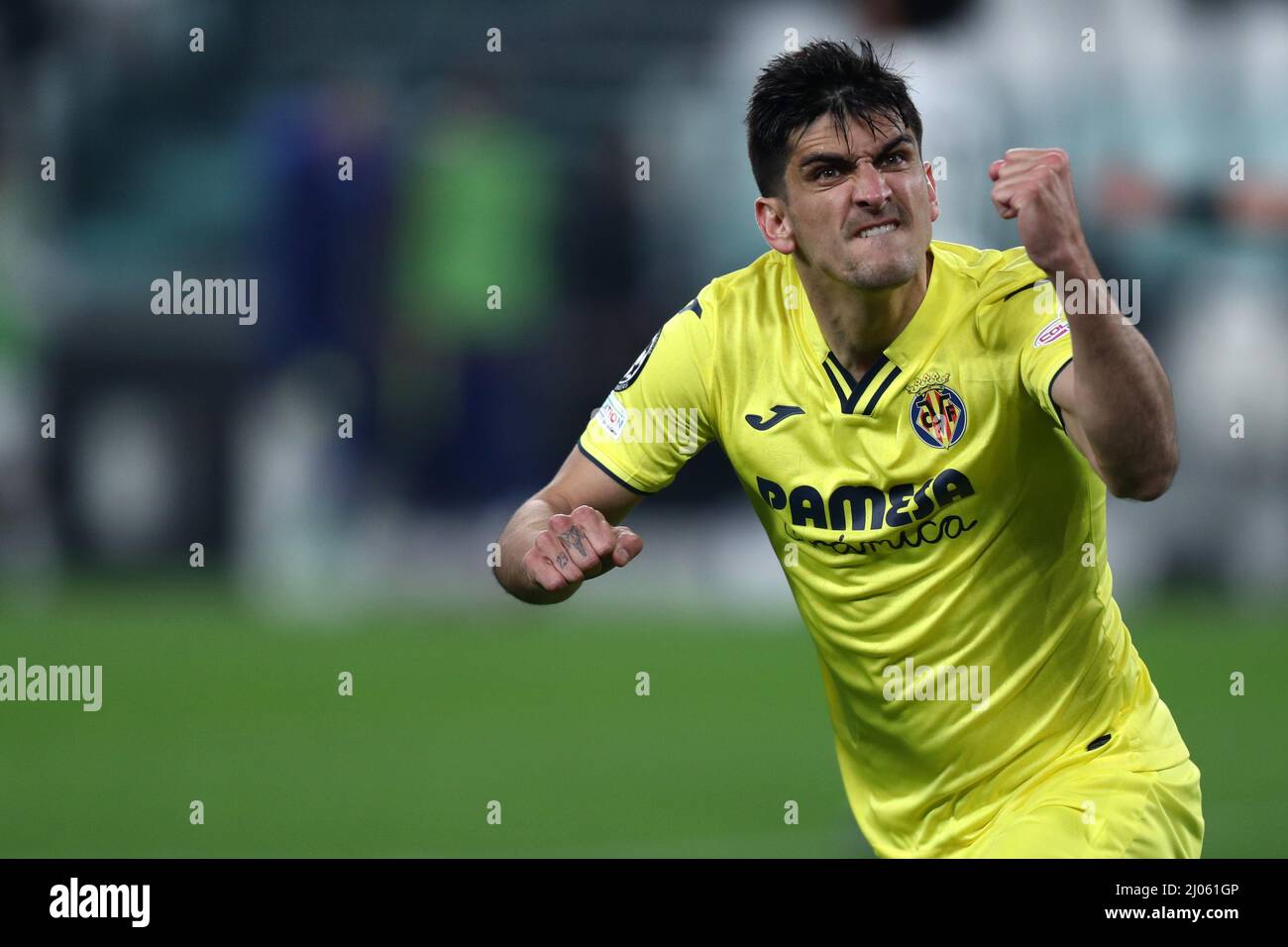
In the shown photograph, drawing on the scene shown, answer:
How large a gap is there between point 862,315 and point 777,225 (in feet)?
1.11

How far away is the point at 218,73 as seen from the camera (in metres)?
15.0

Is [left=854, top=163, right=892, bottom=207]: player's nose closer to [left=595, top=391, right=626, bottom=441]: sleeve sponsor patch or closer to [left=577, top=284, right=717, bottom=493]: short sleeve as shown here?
[left=577, top=284, right=717, bottom=493]: short sleeve

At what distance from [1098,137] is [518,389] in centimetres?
405

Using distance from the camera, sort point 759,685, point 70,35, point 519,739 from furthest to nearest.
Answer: point 70,35
point 759,685
point 519,739

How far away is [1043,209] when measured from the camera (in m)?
4.25

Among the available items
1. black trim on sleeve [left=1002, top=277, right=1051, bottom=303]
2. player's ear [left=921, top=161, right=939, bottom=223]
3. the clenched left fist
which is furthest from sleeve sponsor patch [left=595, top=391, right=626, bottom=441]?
the clenched left fist

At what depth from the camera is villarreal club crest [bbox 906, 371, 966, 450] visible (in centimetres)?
488

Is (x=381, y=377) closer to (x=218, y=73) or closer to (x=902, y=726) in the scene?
(x=218, y=73)

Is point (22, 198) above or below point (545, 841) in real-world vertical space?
above

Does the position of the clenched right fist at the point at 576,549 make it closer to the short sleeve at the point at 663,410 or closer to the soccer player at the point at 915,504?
the soccer player at the point at 915,504

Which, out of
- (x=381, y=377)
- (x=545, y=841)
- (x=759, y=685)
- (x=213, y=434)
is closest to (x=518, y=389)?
(x=381, y=377)

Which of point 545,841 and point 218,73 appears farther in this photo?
point 218,73

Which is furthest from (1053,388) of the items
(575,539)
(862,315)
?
(575,539)

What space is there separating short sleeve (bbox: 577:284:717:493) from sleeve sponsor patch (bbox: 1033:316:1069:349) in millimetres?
918
